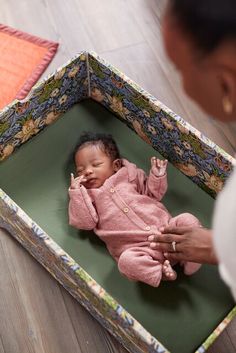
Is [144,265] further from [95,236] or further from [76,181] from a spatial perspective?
[76,181]

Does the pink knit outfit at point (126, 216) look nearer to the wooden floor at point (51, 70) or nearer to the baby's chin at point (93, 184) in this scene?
the baby's chin at point (93, 184)

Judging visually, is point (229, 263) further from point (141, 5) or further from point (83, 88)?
point (141, 5)

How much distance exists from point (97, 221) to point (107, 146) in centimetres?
21

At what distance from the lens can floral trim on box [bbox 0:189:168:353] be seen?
1009 millimetres

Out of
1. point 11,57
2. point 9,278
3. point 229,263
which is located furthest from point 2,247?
point 229,263

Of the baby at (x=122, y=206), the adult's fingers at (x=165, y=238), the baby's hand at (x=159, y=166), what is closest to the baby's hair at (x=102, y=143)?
the baby at (x=122, y=206)

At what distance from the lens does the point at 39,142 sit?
148cm

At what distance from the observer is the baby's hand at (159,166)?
1322 millimetres

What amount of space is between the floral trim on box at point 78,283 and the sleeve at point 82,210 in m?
0.13

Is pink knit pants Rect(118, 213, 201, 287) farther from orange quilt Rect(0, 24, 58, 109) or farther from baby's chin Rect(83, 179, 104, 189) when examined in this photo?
orange quilt Rect(0, 24, 58, 109)

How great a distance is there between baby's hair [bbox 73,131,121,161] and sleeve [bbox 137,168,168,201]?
0.29 feet

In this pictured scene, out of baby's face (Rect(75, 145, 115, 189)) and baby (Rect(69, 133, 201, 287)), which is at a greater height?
baby's face (Rect(75, 145, 115, 189))

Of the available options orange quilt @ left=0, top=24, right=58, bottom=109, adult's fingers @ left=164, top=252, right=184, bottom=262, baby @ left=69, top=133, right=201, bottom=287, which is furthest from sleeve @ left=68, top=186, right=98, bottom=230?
orange quilt @ left=0, top=24, right=58, bottom=109

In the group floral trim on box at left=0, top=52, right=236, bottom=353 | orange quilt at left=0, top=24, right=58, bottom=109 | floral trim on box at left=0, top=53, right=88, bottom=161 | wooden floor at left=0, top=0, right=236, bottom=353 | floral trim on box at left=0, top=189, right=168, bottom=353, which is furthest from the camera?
orange quilt at left=0, top=24, right=58, bottom=109
